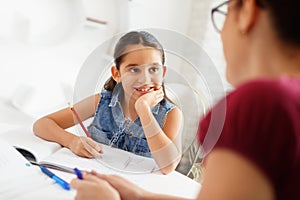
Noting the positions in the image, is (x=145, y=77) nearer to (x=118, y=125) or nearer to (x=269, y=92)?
(x=118, y=125)

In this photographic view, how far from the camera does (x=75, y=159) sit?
2.16 ft

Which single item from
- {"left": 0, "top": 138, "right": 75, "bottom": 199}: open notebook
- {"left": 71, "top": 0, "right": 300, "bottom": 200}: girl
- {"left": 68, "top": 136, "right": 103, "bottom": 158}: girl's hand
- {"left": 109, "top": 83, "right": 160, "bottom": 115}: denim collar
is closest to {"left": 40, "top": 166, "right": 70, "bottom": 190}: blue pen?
{"left": 0, "top": 138, "right": 75, "bottom": 199}: open notebook

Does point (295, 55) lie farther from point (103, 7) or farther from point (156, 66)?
point (103, 7)

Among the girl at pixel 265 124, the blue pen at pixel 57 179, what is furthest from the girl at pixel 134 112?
the girl at pixel 265 124

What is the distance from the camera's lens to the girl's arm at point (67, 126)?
69 cm

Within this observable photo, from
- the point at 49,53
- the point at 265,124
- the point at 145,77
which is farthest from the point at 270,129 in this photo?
the point at 49,53

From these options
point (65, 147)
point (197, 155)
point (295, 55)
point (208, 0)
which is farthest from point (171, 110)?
point (208, 0)

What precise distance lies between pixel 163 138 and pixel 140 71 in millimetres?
138

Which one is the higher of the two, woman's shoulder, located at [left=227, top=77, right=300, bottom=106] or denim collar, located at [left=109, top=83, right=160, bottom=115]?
woman's shoulder, located at [left=227, top=77, right=300, bottom=106]

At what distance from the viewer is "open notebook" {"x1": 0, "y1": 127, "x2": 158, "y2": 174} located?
2.07ft

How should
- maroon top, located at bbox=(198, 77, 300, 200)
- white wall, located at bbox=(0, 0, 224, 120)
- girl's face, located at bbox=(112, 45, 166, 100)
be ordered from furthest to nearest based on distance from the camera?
white wall, located at bbox=(0, 0, 224, 120) < girl's face, located at bbox=(112, 45, 166, 100) < maroon top, located at bbox=(198, 77, 300, 200)

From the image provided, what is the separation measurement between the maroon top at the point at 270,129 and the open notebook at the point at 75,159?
1.33 feet

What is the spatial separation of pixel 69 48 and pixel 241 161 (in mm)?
784

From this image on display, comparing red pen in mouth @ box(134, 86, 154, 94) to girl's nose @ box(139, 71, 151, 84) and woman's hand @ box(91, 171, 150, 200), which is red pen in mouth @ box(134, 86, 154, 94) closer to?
girl's nose @ box(139, 71, 151, 84)
